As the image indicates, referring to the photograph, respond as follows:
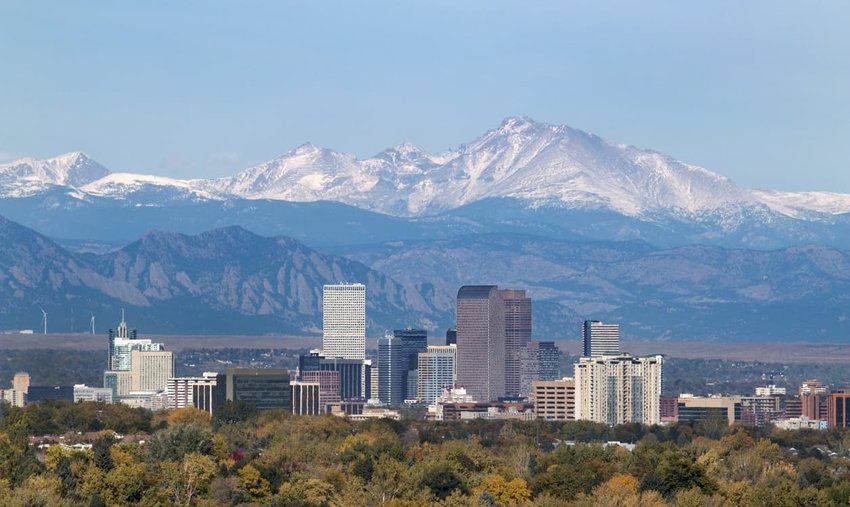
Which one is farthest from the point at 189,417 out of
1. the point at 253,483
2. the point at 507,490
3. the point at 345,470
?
the point at 253,483

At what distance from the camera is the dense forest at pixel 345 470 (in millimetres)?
91938

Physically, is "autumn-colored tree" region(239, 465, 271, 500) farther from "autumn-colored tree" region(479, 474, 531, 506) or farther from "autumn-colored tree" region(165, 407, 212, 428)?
"autumn-colored tree" region(165, 407, 212, 428)

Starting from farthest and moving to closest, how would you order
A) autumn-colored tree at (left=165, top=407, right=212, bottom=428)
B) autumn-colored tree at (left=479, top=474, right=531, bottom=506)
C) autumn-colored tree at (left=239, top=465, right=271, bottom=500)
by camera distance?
autumn-colored tree at (left=165, top=407, right=212, bottom=428), autumn-colored tree at (left=479, top=474, right=531, bottom=506), autumn-colored tree at (left=239, top=465, right=271, bottom=500)

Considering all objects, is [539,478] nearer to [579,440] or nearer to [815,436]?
[579,440]

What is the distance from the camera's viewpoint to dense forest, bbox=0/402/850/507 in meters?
91.9

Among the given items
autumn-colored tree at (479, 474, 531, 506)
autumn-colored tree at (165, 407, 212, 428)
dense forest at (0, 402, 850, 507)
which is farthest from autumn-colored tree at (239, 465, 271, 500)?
autumn-colored tree at (165, 407, 212, 428)

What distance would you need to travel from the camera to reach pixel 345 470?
350 ft

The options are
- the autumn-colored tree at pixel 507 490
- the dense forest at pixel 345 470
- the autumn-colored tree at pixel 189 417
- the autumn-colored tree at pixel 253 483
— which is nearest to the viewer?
the dense forest at pixel 345 470

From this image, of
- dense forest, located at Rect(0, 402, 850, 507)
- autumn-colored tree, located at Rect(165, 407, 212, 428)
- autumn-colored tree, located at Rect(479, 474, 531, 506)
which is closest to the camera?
dense forest, located at Rect(0, 402, 850, 507)

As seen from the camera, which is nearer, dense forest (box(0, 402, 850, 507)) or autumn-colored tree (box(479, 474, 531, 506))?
dense forest (box(0, 402, 850, 507))

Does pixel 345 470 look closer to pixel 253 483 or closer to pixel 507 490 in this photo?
pixel 507 490

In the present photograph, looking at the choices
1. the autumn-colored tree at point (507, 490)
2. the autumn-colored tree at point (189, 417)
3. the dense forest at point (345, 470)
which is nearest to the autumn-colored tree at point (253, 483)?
the dense forest at point (345, 470)

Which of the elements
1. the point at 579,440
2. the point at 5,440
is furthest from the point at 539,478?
the point at 579,440

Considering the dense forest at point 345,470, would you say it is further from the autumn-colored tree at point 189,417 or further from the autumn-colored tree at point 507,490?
the autumn-colored tree at point 189,417
